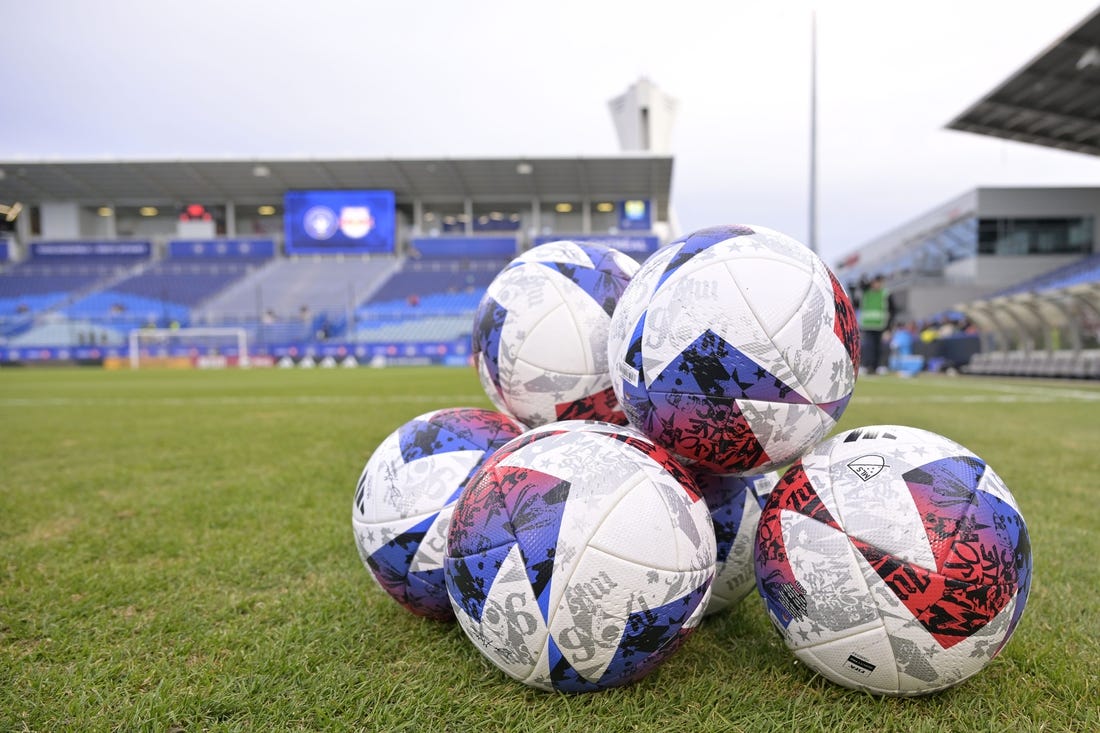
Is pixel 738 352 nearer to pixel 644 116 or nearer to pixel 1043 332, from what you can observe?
pixel 1043 332

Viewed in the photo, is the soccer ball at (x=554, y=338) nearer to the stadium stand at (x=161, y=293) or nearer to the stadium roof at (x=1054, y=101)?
the stadium roof at (x=1054, y=101)

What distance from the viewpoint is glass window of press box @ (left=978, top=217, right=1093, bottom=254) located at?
3334 cm

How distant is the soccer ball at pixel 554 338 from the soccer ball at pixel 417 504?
0.22m

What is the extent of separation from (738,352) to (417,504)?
1.03 meters

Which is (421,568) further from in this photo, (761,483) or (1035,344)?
(1035,344)

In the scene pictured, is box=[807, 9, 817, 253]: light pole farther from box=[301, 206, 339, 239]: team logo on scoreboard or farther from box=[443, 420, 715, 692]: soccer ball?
box=[301, 206, 339, 239]: team logo on scoreboard

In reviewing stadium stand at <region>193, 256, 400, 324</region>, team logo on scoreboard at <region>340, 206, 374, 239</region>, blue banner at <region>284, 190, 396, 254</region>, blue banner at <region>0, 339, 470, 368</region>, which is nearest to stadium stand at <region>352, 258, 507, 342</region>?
blue banner at <region>0, 339, 470, 368</region>

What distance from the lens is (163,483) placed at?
166 inches

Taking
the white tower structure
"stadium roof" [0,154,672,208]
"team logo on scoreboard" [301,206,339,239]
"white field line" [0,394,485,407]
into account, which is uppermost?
the white tower structure

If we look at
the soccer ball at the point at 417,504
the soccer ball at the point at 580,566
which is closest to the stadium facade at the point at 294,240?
the soccer ball at the point at 417,504

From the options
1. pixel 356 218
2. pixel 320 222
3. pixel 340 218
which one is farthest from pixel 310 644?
pixel 320 222

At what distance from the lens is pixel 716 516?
2006 millimetres

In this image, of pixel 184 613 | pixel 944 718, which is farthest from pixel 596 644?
pixel 184 613

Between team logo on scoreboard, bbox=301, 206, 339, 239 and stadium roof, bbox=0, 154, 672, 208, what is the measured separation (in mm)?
1404
